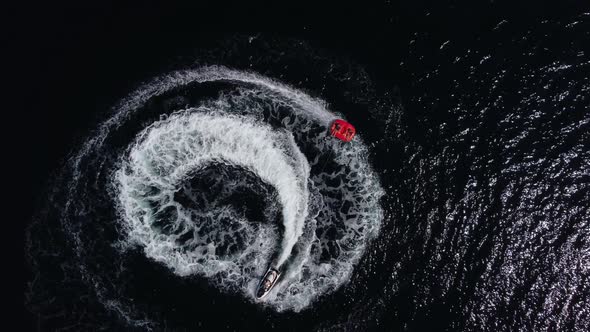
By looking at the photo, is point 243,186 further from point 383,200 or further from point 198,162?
point 383,200

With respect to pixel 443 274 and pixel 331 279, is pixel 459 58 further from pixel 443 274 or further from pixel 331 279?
pixel 331 279

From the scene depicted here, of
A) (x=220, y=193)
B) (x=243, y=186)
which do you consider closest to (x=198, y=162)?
(x=220, y=193)

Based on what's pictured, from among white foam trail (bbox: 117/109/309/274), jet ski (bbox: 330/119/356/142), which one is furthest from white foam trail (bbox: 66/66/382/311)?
jet ski (bbox: 330/119/356/142)

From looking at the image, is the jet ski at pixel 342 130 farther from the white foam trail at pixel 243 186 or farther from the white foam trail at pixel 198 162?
the white foam trail at pixel 198 162

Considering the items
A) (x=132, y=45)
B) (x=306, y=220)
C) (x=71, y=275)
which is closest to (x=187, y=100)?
(x=132, y=45)

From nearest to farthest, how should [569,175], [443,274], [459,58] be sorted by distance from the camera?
[443,274] → [569,175] → [459,58]

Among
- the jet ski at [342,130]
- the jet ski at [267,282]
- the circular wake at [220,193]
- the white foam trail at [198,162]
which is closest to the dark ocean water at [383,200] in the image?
the circular wake at [220,193]
